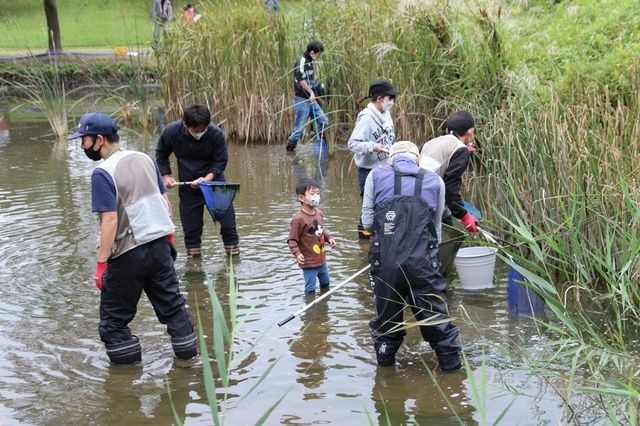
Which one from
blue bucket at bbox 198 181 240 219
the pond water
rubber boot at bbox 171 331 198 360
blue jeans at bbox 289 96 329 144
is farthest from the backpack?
blue jeans at bbox 289 96 329 144

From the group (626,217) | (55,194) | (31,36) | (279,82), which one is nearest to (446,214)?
(626,217)

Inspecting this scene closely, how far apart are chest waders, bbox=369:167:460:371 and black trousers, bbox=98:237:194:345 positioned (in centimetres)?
133

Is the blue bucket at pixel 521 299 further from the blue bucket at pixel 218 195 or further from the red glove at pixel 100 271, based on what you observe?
the red glove at pixel 100 271

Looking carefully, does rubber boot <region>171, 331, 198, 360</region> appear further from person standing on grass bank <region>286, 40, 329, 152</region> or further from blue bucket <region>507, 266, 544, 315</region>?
person standing on grass bank <region>286, 40, 329, 152</region>

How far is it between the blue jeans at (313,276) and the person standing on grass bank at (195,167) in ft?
3.62

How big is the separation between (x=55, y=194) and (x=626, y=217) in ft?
25.9

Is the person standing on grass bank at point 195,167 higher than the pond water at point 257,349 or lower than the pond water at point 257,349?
higher

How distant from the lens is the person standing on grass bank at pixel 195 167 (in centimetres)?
902

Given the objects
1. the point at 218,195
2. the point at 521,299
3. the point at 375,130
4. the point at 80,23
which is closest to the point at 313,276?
the point at 218,195

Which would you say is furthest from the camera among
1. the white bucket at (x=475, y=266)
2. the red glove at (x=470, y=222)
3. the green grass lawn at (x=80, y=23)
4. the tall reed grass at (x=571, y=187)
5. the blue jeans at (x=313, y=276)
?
the green grass lawn at (x=80, y=23)

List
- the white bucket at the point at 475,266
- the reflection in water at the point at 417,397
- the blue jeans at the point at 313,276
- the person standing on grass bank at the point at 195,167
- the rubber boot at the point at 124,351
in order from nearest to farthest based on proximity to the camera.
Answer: the reflection in water at the point at 417,397, the rubber boot at the point at 124,351, the white bucket at the point at 475,266, the blue jeans at the point at 313,276, the person standing on grass bank at the point at 195,167

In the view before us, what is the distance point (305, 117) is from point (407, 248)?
29.7 feet

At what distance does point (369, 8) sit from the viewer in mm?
→ 14203

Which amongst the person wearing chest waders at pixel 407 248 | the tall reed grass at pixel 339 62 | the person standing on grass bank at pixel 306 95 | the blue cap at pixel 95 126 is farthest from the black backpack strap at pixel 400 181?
the person standing on grass bank at pixel 306 95
